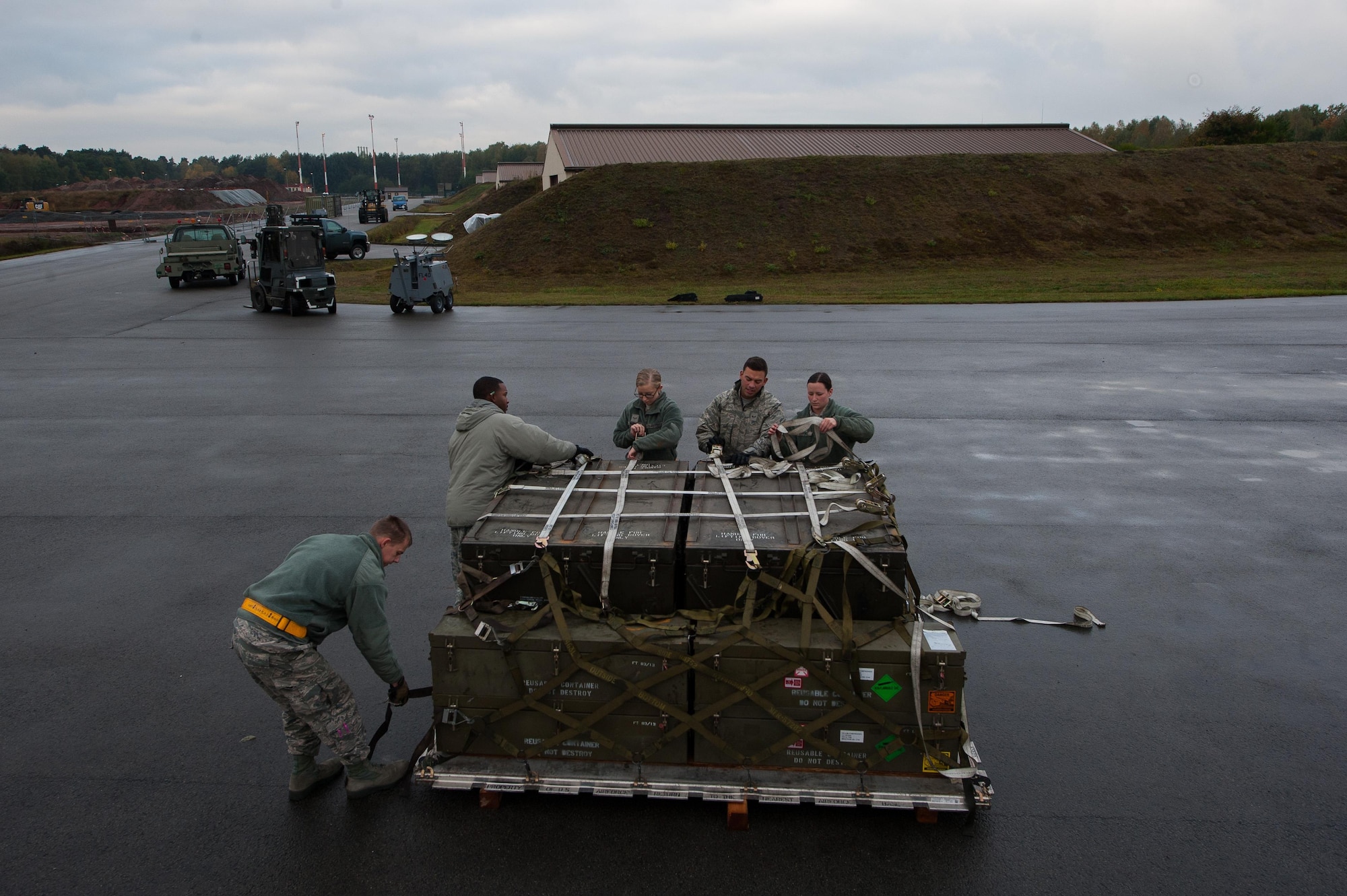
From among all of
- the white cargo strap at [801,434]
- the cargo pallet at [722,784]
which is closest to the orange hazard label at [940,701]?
the cargo pallet at [722,784]

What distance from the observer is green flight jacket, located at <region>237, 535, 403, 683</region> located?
189 inches

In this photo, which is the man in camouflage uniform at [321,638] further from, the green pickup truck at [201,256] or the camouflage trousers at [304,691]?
the green pickup truck at [201,256]

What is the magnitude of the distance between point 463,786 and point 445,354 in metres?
15.8

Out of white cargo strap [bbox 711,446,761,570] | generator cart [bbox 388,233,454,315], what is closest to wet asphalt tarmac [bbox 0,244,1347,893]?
white cargo strap [bbox 711,446,761,570]

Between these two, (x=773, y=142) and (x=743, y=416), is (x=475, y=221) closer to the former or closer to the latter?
(x=773, y=142)

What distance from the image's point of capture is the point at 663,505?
546 centimetres

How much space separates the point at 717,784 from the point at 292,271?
83.6 ft

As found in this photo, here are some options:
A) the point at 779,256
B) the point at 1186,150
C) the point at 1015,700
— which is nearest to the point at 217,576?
the point at 1015,700

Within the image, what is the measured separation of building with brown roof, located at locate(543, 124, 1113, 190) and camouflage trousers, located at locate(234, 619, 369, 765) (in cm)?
5195

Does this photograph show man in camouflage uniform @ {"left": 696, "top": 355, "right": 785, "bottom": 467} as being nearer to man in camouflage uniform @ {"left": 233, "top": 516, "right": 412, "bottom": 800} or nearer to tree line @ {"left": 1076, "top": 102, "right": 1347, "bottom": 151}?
man in camouflage uniform @ {"left": 233, "top": 516, "right": 412, "bottom": 800}

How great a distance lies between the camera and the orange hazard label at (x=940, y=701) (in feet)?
15.2

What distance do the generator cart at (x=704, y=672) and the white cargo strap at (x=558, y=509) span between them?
0.02m

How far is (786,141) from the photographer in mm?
58625

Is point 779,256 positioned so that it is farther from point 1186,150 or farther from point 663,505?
point 663,505
